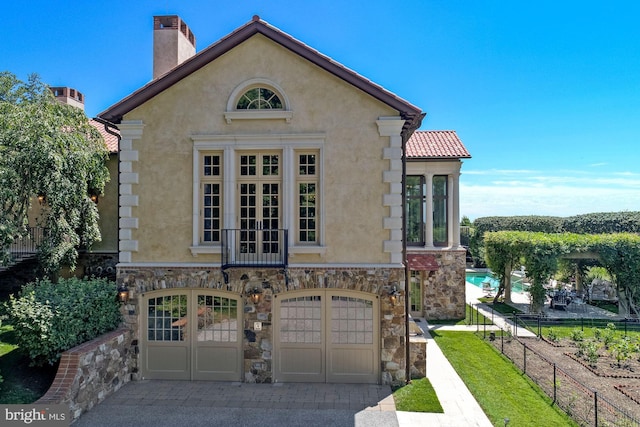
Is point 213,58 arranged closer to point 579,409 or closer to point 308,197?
point 308,197

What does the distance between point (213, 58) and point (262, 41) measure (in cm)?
140

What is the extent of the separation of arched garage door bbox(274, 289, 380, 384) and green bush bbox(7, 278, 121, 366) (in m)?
4.49

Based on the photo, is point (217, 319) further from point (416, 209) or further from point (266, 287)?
point (416, 209)

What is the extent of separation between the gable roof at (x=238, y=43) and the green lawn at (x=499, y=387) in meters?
7.21

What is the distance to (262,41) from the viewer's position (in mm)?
10359

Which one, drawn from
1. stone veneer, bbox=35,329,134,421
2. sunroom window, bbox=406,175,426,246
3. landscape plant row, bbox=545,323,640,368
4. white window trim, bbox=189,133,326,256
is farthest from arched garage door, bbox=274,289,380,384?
sunroom window, bbox=406,175,426,246

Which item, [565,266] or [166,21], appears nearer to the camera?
[166,21]

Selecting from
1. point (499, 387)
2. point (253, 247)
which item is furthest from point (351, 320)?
point (499, 387)

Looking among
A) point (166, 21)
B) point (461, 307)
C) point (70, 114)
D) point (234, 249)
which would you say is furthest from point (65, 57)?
point (461, 307)

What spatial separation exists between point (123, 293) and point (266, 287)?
3884mm

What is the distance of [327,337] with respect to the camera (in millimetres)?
10258

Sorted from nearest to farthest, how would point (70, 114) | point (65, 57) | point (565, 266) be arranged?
point (70, 114) < point (65, 57) < point (565, 266)

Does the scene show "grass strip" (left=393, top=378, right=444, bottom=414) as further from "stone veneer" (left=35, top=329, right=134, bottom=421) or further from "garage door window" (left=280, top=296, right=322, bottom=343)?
"stone veneer" (left=35, top=329, right=134, bottom=421)

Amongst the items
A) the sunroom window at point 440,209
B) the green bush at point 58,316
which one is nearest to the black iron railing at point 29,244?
the green bush at point 58,316
